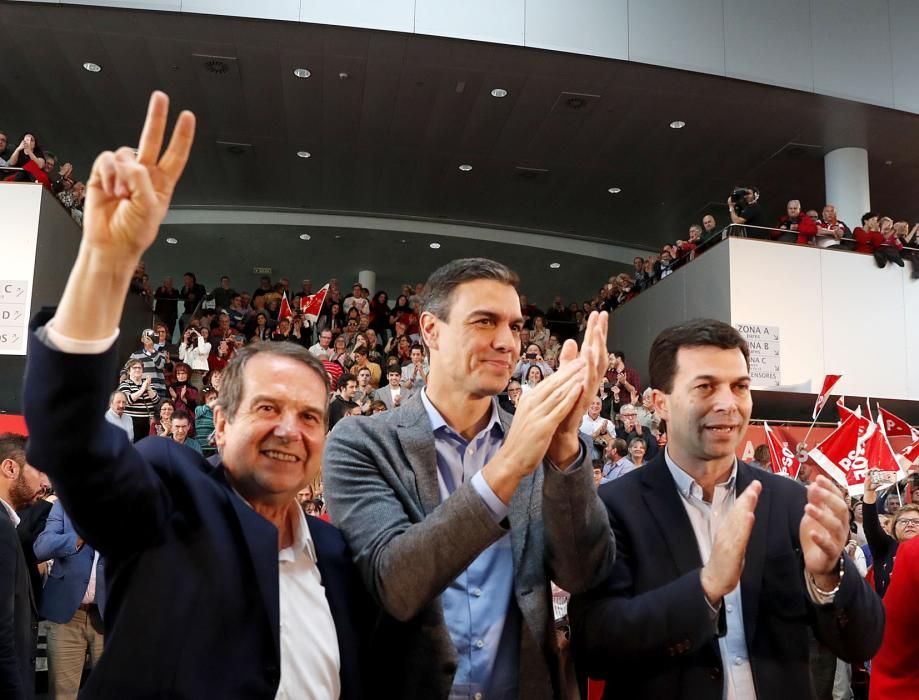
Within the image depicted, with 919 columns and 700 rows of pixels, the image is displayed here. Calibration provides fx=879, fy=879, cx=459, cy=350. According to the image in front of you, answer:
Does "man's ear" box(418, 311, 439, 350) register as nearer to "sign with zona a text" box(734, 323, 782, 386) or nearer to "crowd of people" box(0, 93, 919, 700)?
"crowd of people" box(0, 93, 919, 700)

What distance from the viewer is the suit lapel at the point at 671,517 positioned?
1918 millimetres

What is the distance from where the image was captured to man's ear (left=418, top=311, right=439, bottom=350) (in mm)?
2020

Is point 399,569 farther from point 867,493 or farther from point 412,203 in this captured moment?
point 412,203

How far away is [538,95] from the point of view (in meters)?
12.2

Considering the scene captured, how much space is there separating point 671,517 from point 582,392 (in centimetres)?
50

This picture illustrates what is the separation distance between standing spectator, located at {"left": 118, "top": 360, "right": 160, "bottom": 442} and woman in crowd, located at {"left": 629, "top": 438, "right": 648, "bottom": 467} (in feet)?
15.8

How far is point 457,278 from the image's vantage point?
199 cm

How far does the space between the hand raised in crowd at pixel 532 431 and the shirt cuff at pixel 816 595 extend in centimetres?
66

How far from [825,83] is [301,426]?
1182 cm

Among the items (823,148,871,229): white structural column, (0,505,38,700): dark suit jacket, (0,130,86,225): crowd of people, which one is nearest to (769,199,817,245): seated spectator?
(823,148,871,229): white structural column

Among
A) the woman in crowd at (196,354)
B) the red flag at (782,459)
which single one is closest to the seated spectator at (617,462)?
the red flag at (782,459)

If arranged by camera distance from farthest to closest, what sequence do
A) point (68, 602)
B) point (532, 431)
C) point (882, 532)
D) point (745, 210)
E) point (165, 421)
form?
point (745, 210) → point (165, 421) → point (68, 602) → point (882, 532) → point (532, 431)

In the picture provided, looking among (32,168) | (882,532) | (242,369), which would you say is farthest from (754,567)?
(32,168)

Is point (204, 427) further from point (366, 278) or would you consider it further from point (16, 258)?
point (366, 278)
